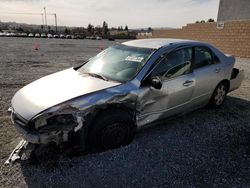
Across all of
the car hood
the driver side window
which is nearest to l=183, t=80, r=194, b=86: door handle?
the driver side window

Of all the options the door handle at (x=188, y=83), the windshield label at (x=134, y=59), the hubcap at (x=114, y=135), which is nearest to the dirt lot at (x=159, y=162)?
the hubcap at (x=114, y=135)

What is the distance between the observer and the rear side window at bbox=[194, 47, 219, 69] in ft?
13.4

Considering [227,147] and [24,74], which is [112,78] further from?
[24,74]

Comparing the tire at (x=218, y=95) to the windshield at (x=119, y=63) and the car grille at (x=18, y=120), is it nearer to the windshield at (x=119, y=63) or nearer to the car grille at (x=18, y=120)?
the windshield at (x=119, y=63)

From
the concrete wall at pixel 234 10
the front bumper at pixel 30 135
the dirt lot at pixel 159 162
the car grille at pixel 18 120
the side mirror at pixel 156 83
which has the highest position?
the concrete wall at pixel 234 10

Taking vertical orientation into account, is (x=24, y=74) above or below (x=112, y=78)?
below

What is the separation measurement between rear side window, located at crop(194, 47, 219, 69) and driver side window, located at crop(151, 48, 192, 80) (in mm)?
204

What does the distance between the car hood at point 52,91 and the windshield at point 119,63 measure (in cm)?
21

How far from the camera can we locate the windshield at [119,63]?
11.0ft

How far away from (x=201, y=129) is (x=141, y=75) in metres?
1.60

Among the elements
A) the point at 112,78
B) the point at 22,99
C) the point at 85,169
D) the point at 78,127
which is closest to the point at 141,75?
the point at 112,78

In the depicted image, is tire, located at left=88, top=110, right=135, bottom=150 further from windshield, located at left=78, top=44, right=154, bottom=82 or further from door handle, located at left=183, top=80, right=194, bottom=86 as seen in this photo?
door handle, located at left=183, top=80, right=194, bottom=86

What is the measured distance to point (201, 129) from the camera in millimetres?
3922

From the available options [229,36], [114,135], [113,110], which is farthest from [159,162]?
[229,36]
